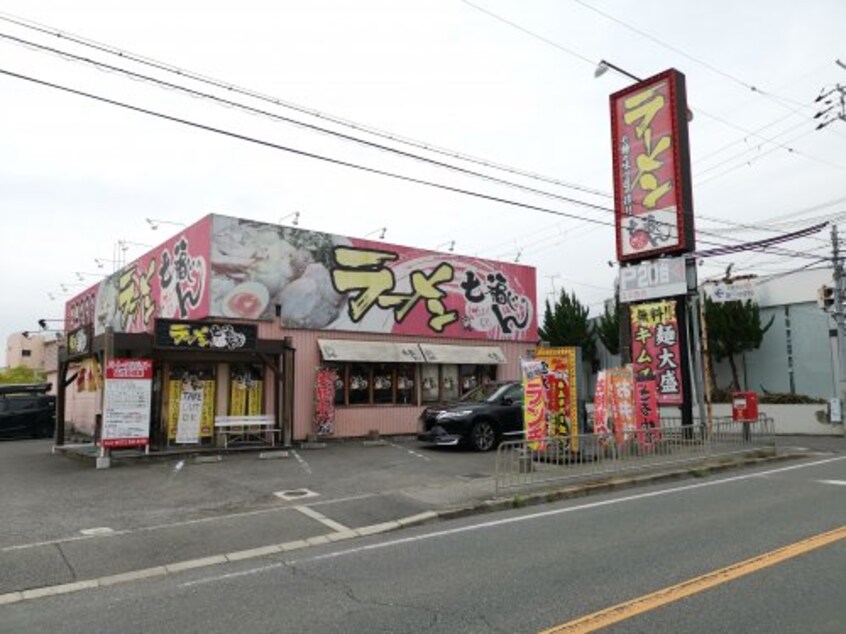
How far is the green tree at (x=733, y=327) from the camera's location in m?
27.6

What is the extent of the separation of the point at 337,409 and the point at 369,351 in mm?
1913

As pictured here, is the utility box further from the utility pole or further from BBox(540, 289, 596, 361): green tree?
BBox(540, 289, 596, 361): green tree

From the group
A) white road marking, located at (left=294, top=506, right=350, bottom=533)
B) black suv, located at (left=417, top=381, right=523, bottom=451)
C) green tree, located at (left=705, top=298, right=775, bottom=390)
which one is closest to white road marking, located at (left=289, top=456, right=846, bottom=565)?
white road marking, located at (left=294, top=506, right=350, bottom=533)

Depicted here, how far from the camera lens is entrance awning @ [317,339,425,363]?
18953 millimetres

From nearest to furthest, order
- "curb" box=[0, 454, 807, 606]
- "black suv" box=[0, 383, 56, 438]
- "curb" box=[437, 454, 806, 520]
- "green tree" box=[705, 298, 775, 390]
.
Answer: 1. "curb" box=[0, 454, 807, 606]
2. "curb" box=[437, 454, 806, 520]
3. "black suv" box=[0, 383, 56, 438]
4. "green tree" box=[705, 298, 775, 390]

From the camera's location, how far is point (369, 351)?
19.7 meters

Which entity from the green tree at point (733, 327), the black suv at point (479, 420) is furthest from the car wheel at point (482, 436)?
the green tree at point (733, 327)

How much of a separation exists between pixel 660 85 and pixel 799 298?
50.9 ft

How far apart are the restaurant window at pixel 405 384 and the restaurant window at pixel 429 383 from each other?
39cm

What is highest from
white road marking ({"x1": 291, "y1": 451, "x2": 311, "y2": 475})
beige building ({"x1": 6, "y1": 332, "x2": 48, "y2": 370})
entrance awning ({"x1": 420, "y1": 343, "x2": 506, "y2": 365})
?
beige building ({"x1": 6, "y1": 332, "x2": 48, "y2": 370})

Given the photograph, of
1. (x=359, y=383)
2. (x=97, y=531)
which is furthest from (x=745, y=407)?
(x=97, y=531)

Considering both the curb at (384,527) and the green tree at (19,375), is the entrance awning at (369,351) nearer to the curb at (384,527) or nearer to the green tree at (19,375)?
the curb at (384,527)

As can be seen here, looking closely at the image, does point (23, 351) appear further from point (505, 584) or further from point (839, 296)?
point (505, 584)

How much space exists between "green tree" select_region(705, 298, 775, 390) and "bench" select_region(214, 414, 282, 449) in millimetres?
18847
